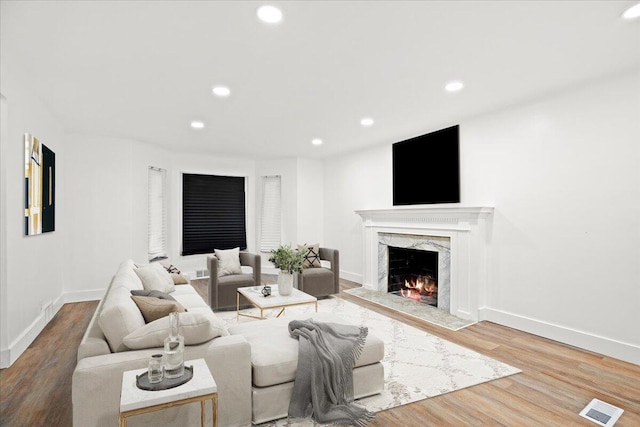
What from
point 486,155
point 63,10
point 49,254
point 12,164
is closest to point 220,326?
point 63,10

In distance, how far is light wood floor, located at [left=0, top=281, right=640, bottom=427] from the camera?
7.47 ft

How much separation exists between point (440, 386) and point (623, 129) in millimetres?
2896

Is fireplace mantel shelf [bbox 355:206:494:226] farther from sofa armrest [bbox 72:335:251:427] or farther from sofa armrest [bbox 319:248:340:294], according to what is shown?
sofa armrest [bbox 72:335:251:427]

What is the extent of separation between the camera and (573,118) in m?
3.54

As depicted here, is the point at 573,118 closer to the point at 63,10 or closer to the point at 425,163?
the point at 425,163

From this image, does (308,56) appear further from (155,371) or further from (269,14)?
(155,371)

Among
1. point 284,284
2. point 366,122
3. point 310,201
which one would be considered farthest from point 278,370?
point 310,201

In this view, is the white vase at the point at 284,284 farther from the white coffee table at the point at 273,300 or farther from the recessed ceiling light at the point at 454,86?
the recessed ceiling light at the point at 454,86

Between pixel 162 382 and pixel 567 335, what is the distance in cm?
387

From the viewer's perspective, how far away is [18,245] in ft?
10.9

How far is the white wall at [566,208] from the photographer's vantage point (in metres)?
3.18

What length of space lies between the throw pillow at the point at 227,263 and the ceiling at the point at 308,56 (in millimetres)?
1960

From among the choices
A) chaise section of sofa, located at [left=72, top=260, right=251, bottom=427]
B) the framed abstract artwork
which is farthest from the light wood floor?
the framed abstract artwork

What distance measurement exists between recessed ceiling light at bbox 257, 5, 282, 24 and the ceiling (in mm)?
51
